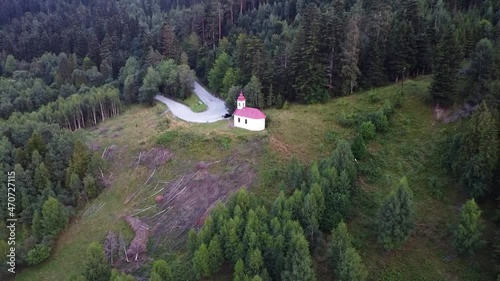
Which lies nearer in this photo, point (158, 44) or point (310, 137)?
point (310, 137)

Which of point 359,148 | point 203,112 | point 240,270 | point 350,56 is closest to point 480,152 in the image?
point 359,148

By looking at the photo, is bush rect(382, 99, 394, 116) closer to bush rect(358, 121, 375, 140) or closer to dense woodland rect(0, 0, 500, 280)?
dense woodland rect(0, 0, 500, 280)

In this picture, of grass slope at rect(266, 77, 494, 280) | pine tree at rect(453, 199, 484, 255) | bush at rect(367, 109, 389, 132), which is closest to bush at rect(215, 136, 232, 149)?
grass slope at rect(266, 77, 494, 280)

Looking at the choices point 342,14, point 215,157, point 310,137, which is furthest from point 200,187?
point 342,14

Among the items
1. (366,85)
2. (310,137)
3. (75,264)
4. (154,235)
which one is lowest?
(75,264)

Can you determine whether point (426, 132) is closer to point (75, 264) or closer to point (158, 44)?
point (75, 264)
